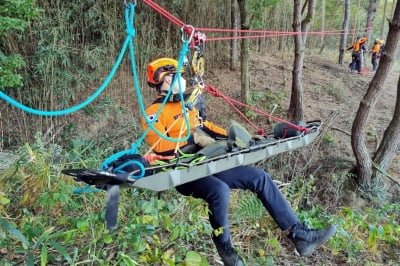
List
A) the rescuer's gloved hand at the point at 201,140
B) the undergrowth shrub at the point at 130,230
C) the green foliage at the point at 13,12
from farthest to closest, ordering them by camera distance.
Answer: the green foliage at the point at 13,12
the rescuer's gloved hand at the point at 201,140
the undergrowth shrub at the point at 130,230

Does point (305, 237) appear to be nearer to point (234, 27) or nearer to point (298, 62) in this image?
point (298, 62)

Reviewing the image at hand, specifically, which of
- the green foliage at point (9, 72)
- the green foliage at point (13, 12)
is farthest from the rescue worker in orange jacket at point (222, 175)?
the green foliage at point (9, 72)

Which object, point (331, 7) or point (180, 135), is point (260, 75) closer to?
point (180, 135)

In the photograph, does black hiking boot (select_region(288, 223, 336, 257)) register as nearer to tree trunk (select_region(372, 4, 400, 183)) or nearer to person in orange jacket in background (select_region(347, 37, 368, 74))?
tree trunk (select_region(372, 4, 400, 183))

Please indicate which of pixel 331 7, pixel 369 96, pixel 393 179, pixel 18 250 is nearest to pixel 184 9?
pixel 369 96

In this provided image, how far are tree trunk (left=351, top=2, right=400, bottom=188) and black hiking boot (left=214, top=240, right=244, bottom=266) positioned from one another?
252cm

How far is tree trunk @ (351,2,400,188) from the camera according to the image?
3619 millimetres

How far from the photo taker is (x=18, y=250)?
1762mm

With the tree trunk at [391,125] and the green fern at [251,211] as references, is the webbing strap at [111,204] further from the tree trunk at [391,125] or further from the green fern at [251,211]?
the tree trunk at [391,125]

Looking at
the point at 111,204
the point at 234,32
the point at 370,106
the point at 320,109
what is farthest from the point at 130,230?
the point at 234,32

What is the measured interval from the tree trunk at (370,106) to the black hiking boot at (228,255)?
252cm

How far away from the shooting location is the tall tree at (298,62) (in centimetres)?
504

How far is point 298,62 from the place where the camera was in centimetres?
512

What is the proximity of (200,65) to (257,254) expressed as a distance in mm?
1232
